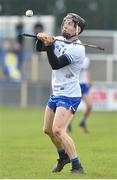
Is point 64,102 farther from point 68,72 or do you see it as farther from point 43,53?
point 43,53

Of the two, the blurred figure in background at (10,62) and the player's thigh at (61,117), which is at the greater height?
the player's thigh at (61,117)

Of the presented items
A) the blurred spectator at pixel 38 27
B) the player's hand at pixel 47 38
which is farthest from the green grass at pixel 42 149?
the blurred spectator at pixel 38 27

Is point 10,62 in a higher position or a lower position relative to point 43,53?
lower

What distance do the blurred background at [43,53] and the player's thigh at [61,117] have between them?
1853 cm

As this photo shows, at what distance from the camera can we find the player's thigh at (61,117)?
11.7 metres

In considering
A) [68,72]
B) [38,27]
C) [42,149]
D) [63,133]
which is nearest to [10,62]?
[38,27]

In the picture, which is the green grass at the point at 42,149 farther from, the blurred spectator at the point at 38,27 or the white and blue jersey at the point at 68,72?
the blurred spectator at the point at 38,27

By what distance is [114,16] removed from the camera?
105ft

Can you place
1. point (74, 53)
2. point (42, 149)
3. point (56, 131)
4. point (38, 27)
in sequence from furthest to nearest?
point (38, 27) < point (42, 149) < point (74, 53) < point (56, 131)

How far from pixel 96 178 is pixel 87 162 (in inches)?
91.7

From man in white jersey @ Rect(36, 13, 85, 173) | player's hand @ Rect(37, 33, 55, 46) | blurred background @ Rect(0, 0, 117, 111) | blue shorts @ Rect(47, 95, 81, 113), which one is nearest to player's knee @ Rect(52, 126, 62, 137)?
man in white jersey @ Rect(36, 13, 85, 173)

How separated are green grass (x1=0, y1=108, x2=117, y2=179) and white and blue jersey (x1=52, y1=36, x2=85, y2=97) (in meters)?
1.19

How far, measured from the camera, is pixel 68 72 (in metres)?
11.9

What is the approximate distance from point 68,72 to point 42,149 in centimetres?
435
